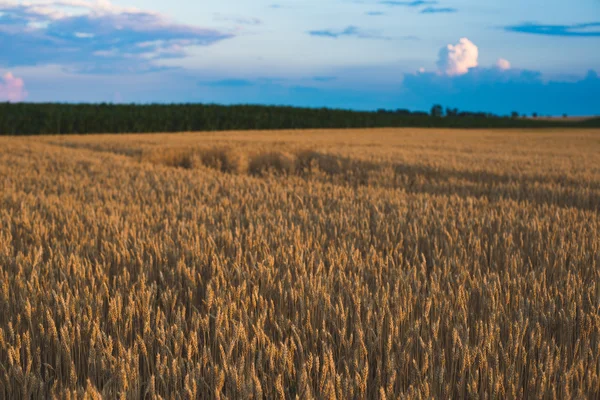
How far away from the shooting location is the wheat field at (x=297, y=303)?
1816 mm

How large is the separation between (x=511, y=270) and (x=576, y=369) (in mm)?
1390

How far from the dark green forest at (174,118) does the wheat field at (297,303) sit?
33.6 meters

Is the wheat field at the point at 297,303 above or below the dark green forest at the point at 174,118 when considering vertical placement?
below

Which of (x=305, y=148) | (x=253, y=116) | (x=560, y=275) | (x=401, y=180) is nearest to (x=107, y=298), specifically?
(x=560, y=275)

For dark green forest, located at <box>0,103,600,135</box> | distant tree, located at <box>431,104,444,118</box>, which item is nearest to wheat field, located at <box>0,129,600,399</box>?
dark green forest, located at <box>0,103,600,135</box>

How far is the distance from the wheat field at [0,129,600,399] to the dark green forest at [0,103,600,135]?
33.6 metres

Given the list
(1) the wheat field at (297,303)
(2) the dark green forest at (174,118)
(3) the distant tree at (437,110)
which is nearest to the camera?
(1) the wheat field at (297,303)

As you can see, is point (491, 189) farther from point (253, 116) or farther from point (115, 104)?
point (115, 104)

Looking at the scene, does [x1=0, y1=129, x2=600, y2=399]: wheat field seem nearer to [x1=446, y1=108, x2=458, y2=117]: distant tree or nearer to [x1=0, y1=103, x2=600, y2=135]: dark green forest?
[x1=0, y1=103, x2=600, y2=135]: dark green forest

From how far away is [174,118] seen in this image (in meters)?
40.2

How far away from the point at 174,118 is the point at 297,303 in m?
39.5

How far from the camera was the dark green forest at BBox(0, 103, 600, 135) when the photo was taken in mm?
36250

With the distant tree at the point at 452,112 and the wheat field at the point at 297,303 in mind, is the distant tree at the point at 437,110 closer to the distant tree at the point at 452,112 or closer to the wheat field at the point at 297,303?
the distant tree at the point at 452,112

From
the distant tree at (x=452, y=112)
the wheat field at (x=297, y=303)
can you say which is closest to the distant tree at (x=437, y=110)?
the distant tree at (x=452, y=112)
